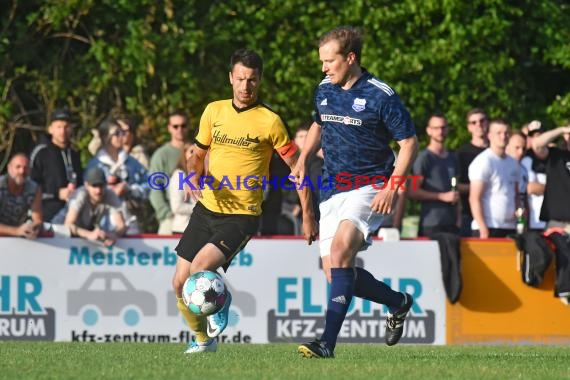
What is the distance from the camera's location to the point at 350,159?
9797 mm

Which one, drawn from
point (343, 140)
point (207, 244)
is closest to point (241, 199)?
point (207, 244)

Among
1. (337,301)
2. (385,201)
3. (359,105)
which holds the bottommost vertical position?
(337,301)

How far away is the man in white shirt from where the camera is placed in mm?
14375

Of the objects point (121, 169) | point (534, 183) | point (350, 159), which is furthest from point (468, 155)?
point (350, 159)

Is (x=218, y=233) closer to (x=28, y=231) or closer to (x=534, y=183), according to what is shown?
(x=28, y=231)

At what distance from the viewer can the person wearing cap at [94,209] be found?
1400 cm

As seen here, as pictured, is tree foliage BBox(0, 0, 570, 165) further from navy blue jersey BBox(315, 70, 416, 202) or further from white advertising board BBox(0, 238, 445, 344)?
navy blue jersey BBox(315, 70, 416, 202)

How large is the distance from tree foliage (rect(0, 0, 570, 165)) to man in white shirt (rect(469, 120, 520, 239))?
4.37 metres

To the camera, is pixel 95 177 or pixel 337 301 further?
pixel 95 177

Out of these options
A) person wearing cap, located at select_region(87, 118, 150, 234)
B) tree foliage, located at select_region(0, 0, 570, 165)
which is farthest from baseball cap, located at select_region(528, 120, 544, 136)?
person wearing cap, located at select_region(87, 118, 150, 234)

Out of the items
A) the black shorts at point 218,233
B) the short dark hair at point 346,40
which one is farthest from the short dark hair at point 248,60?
the black shorts at point 218,233

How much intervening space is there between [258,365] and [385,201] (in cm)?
142

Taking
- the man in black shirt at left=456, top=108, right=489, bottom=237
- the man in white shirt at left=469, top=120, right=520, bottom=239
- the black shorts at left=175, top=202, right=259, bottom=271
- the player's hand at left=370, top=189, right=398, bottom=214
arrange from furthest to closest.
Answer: the man in black shirt at left=456, top=108, right=489, bottom=237 → the man in white shirt at left=469, top=120, right=520, bottom=239 → the black shorts at left=175, top=202, right=259, bottom=271 → the player's hand at left=370, top=189, right=398, bottom=214

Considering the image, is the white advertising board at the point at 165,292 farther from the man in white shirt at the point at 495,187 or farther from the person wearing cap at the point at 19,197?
the man in white shirt at the point at 495,187
